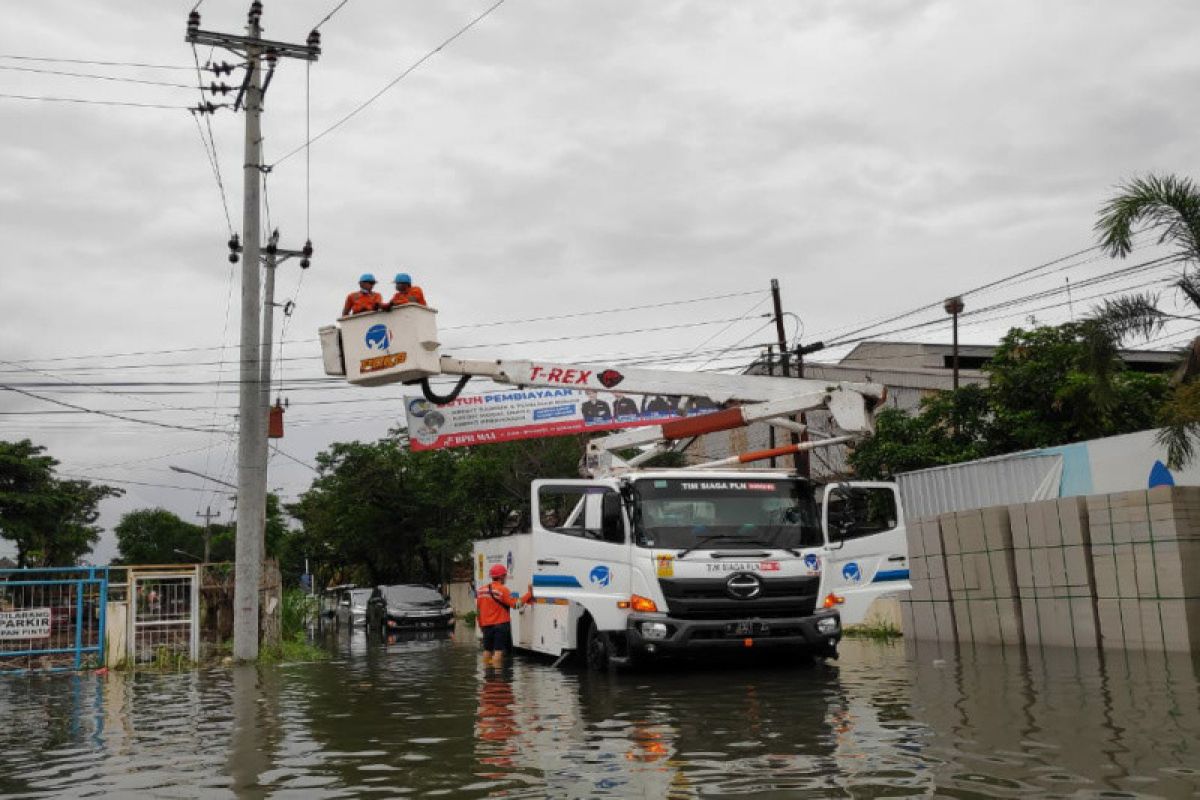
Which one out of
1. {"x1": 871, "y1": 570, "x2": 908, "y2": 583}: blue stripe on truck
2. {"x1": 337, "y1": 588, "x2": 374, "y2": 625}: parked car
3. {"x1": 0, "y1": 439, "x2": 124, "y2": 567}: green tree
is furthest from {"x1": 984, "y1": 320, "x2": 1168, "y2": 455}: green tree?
{"x1": 0, "y1": 439, "x2": 124, "y2": 567}: green tree

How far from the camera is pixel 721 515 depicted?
1286cm

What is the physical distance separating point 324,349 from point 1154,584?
32.3 feet

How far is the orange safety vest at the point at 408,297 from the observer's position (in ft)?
43.9

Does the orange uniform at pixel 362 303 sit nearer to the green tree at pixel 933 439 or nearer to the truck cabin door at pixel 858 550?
the truck cabin door at pixel 858 550

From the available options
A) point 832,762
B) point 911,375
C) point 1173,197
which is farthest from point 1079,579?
point 911,375

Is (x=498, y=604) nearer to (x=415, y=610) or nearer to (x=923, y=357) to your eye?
(x=415, y=610)

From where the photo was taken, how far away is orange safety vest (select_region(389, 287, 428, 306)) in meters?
13.4

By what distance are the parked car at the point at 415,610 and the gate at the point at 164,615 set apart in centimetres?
1196

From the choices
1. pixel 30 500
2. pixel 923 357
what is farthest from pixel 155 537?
pixel 923 357

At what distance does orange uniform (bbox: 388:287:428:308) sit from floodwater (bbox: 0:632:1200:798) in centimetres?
432

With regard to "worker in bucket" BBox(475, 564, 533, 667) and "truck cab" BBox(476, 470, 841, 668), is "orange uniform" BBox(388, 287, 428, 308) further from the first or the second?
"worker in bucket" BBox(475, 564, 533, 667)

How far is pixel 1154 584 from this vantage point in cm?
1351

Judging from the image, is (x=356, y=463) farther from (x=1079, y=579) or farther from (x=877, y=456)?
(x=1079, y=579)

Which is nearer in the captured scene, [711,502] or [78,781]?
[78,781]
